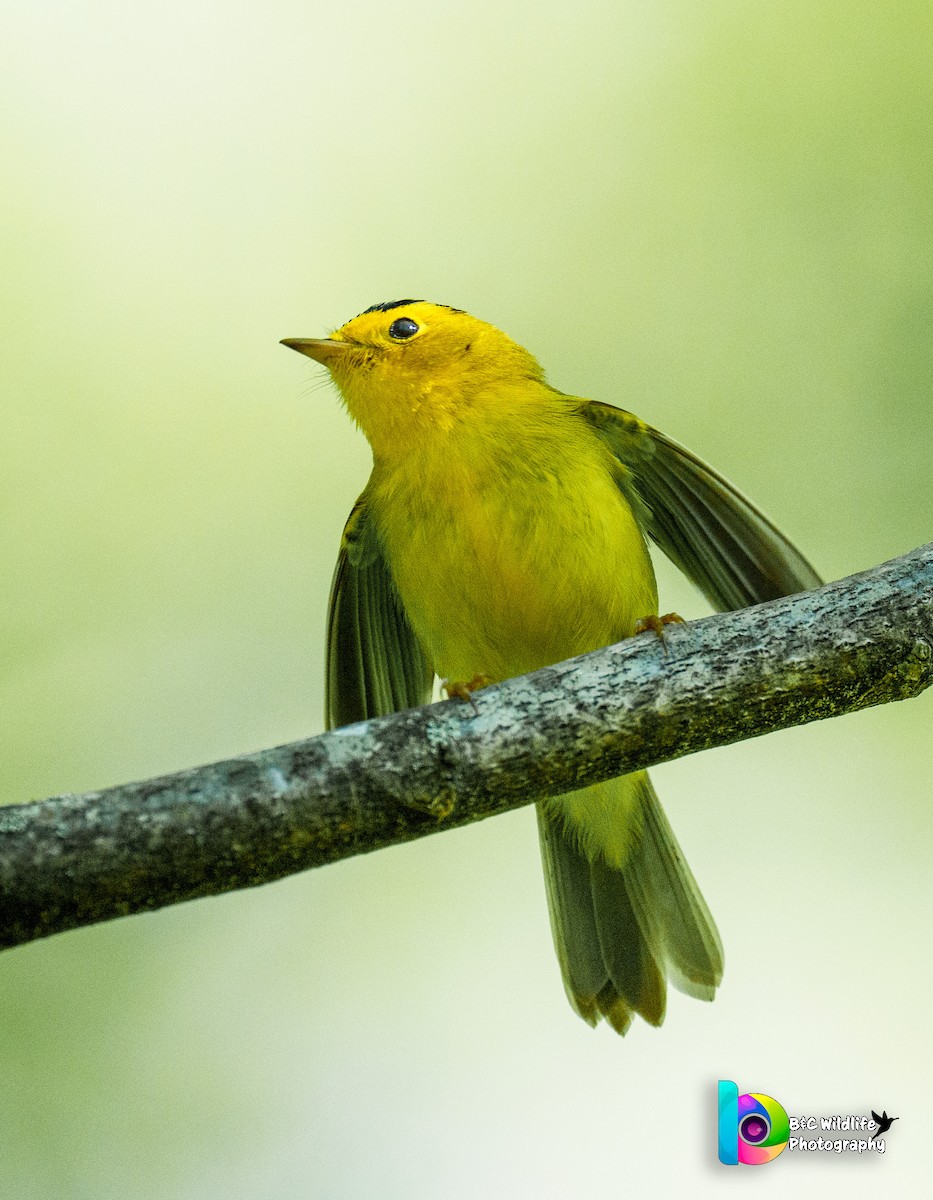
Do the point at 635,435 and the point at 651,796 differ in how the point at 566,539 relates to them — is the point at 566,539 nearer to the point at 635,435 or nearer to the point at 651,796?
the point at 635,435

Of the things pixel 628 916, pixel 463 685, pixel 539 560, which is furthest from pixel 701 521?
pixel 628 916

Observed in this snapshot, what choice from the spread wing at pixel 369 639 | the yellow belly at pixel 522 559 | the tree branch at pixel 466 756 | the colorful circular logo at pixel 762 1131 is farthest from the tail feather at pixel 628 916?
the tree branch at pixel 466 756

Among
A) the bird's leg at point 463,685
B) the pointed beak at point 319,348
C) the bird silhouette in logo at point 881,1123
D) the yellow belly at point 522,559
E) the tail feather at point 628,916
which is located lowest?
the bird silhouette in logo at point 881,1123

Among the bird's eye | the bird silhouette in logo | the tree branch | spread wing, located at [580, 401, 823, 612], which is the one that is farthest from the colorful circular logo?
the bird's eye

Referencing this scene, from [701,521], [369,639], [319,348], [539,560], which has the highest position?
[319,348]

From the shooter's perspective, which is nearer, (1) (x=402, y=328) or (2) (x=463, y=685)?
(2) (x=463, y=685)

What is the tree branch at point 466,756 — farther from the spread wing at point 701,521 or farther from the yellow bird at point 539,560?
the spread wing at point 701,521

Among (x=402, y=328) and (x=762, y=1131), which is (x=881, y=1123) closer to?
(x=762, y=1131)
